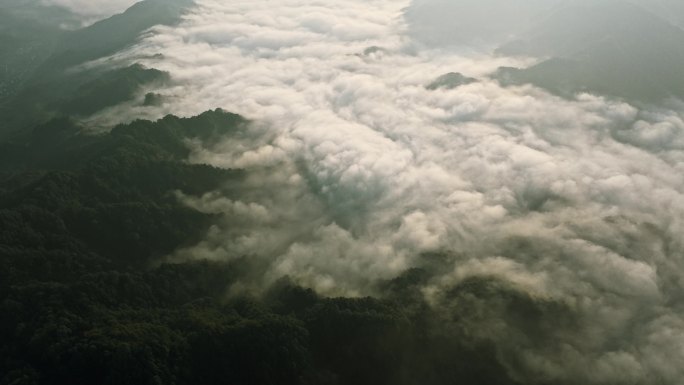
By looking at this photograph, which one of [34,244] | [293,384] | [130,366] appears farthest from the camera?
[34,244]

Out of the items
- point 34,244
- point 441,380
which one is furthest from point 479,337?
point 34,244

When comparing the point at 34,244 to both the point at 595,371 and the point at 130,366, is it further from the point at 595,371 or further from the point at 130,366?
the point at 595,371

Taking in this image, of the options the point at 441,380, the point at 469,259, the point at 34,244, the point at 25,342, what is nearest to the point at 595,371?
the point at 441,380

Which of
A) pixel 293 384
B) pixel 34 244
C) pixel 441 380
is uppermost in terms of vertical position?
pixel 34 244

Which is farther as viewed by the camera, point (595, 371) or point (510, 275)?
point (510, 275)

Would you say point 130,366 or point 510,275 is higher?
point 130,366

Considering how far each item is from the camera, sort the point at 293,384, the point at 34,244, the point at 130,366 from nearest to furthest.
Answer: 1. the point at 130,366
2. the point at 293,384
3. the point at 34,244
